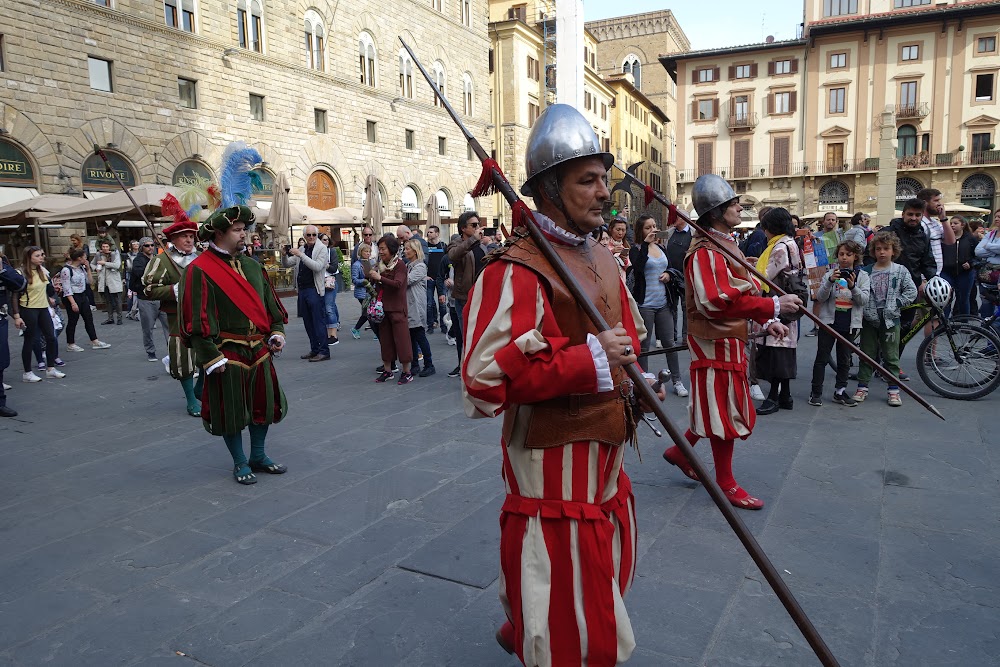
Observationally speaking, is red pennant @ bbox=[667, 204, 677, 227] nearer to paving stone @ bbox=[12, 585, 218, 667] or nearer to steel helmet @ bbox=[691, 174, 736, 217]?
steel helmet @ bbox=[691, 174, 736, 217]

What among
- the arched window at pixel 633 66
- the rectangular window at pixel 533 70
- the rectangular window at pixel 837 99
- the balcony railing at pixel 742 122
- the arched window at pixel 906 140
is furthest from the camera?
the arched window at pixel 633 66

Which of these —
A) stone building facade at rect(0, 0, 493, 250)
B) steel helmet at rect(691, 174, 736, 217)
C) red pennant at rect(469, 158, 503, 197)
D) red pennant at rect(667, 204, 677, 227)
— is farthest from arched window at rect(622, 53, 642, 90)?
red pennant at rect(469, 158, 503, 197)

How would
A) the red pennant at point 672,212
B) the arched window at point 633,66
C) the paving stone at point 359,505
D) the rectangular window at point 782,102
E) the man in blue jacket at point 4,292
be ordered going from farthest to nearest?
the arched window at point 633,66, the rectangular window at point 782,102, the man in blue jacket at point 4,292, the red pennant at point 672,212, the paving stone at point 359,505

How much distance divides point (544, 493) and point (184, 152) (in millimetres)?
22853

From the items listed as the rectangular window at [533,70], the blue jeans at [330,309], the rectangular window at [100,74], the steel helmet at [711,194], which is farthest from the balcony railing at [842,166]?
the steel helmet at [711,194]

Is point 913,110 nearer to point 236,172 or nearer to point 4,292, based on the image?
point 236,172

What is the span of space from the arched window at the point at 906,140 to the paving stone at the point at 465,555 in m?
48.4

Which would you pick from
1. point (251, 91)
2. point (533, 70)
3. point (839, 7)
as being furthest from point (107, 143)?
point (839, 7)

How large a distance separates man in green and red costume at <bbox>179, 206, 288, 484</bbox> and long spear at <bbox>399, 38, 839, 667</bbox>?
279 cm

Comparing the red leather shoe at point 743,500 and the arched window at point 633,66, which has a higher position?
the arched window at point 633,66

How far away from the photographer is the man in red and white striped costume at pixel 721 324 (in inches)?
154

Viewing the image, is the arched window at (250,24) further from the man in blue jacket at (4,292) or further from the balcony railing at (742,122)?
the balcony railing at (742,122)

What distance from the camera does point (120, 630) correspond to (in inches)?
115

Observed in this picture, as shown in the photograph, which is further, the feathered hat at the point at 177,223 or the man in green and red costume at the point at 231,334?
the feathered hat at the point at 177,223
